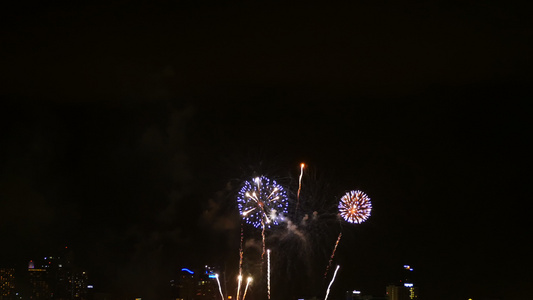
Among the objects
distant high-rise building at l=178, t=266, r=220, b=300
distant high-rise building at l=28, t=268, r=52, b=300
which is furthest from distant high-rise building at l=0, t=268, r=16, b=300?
distant high-rise building at l=178, t=266, r=220, b=300

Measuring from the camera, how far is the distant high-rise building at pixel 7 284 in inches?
2534

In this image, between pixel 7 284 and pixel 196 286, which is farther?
pixel 7 284

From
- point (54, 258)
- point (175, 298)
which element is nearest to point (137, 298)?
point (175, 298)

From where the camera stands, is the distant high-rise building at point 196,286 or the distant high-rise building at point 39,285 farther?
the distant high-rise building at point 39,285

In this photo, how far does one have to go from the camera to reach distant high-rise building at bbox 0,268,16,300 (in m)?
64.4

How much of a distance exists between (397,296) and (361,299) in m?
7.27

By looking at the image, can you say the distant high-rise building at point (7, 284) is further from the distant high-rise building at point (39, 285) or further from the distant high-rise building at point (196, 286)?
the distant high-rise building at point (196, 286)

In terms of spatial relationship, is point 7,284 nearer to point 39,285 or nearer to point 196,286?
point 39,285

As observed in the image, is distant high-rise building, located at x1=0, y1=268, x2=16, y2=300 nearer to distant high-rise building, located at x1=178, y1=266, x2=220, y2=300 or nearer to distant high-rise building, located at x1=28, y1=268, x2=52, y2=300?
distant high-rise building, located at x1=28, y1=268, x2=52, y2=300

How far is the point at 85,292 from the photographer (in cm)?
6150

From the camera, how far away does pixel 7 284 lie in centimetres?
6544

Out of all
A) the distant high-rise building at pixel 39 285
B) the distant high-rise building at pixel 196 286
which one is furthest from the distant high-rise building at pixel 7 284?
the distant high-rise building at pixel 196 286

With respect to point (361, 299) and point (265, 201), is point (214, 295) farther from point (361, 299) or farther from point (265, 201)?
point (265, 201)

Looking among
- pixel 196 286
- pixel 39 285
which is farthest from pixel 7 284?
pixel 196 286
